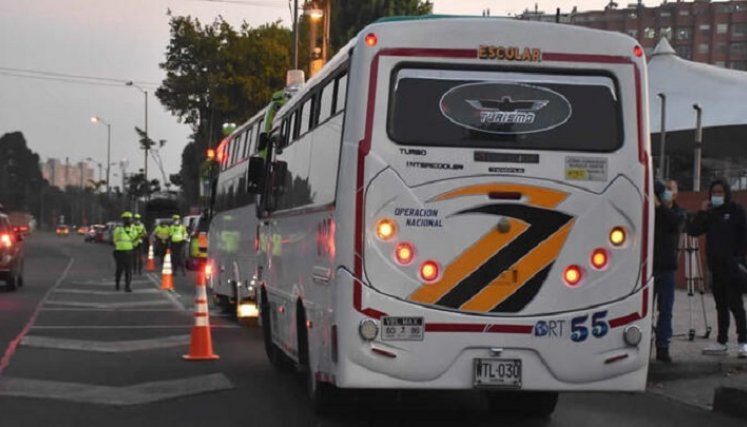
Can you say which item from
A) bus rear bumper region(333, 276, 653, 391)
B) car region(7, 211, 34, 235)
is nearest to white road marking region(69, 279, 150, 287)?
car region(7, 211, 34, 235)

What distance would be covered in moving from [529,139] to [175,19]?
50.0 metres

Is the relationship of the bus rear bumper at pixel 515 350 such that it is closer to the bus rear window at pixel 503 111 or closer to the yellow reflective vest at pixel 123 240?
the bus rear window at pixel 503 111

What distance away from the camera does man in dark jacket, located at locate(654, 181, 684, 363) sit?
12.2m

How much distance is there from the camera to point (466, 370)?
8.06 m

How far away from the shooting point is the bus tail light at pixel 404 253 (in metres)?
7.98

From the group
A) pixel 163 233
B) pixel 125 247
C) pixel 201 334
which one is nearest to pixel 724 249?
pixel 201 334

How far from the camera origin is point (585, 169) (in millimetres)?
8258

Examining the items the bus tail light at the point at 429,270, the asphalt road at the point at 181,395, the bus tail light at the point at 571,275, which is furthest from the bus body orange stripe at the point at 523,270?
the asphalt road at the point at 181,395

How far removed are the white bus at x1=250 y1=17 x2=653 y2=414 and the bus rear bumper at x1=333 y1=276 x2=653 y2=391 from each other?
1 cm

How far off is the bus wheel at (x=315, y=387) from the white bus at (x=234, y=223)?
19.6 ft

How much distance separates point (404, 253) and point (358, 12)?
116 ft

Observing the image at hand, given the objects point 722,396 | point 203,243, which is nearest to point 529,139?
point 722,396

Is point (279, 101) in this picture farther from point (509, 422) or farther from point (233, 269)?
point (509, 422)

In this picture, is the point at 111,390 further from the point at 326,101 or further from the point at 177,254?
the point at 177,254
